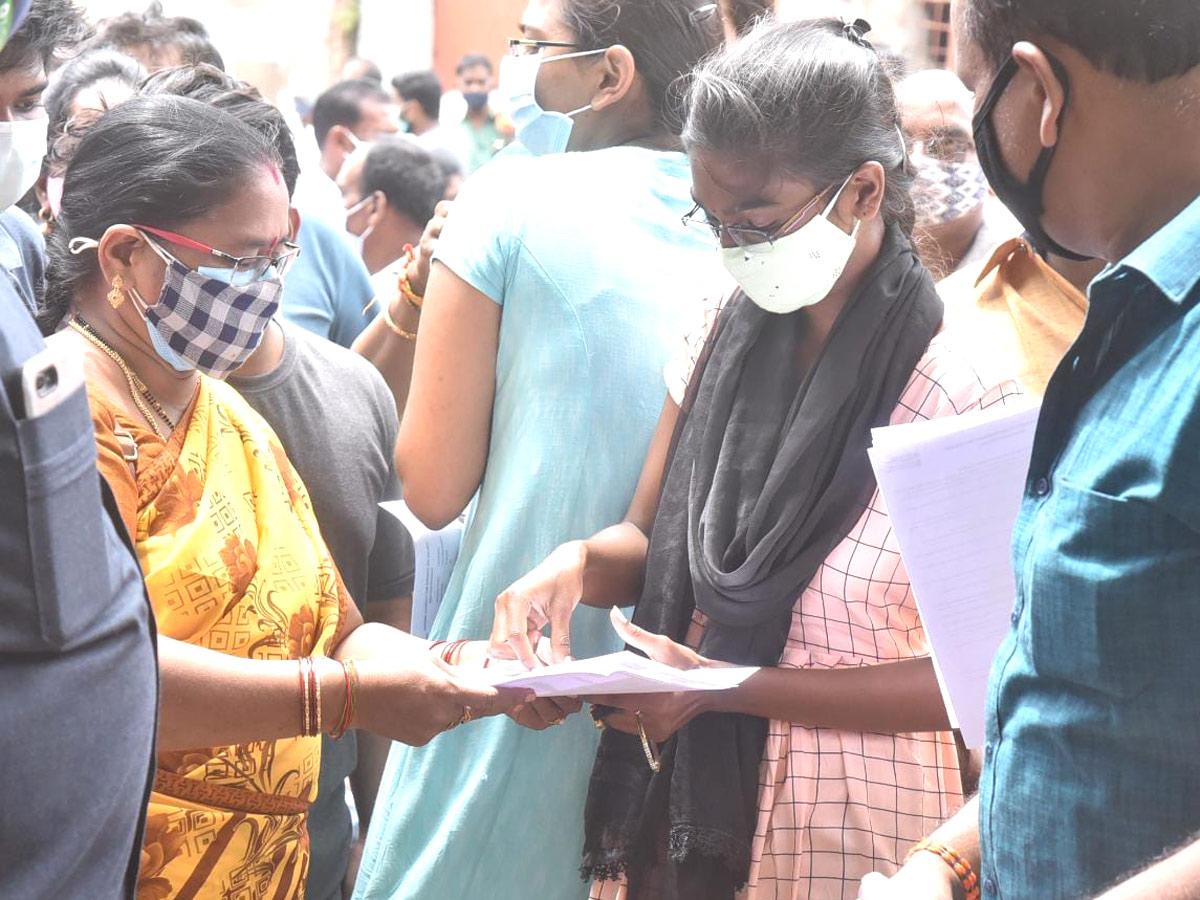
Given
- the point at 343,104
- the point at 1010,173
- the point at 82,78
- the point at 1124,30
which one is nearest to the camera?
the point at 1124,30

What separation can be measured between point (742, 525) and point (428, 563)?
0.89m

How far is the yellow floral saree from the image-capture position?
1.93m

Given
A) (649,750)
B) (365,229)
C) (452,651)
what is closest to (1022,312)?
(649,750)

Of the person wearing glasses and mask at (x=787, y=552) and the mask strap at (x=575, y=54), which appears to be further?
the mask strap at (x=575, y=54)

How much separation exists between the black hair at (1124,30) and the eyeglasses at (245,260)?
1.30m

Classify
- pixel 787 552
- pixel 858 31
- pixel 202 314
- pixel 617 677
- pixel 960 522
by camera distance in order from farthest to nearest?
pixel 858 31, pixel 202 314, pixel 787 552, pixel 617 677, pixel 960 522

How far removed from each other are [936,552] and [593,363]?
85 centimetres

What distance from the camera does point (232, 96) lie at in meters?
2.79

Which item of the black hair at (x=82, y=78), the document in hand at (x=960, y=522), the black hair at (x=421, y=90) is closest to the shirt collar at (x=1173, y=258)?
the document in hand at (x=960, y=522)

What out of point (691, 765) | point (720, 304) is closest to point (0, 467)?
point (691, 765)

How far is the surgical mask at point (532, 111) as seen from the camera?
267 centimetres

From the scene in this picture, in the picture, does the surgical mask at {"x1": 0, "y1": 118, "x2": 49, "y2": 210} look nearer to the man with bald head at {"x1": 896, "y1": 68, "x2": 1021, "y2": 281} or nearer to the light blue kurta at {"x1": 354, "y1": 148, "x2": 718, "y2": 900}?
the light blue kurta at {"x1": 354, "y1": 148, "x2": 718, "y2": 900}

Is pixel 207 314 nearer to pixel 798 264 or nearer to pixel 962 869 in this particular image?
pixel 798 264

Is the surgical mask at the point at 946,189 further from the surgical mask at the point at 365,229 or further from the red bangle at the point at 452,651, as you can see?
the surgical mask at the point at 365,229
